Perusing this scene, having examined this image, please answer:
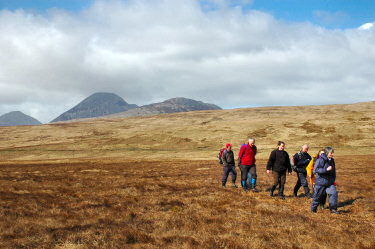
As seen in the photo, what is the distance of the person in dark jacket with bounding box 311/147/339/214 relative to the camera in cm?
1130

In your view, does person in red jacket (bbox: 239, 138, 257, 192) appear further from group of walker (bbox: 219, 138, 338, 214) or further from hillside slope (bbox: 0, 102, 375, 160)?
hillside slope (bbox: 0, 102, 375, 160)

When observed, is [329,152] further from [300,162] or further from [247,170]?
[247,170]

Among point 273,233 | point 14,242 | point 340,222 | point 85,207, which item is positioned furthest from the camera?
point 85,207

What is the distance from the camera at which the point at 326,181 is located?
1145cm

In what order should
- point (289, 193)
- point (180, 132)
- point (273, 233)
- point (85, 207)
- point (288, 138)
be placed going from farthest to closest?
point (180, 132) → point (288, 138) → point (289, 193) → point (85, 207) → point (273, 233)

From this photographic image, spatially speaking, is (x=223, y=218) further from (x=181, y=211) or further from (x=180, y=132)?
(x=180, y=132)

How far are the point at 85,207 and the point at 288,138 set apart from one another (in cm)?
7049

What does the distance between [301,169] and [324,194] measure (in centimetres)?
336

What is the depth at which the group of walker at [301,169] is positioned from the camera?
1142 cm

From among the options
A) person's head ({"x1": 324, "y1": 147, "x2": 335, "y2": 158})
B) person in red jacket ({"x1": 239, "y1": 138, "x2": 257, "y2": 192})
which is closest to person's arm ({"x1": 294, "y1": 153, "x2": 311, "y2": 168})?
person in red jacket ({"x1": 239, "y1": 138, "x2": 257, "y2": 192})

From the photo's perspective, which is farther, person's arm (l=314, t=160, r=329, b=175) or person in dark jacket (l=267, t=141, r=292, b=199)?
person in dark jacket (l=267, t=141, r=292, b=199)

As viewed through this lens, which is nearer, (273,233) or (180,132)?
(273,233)

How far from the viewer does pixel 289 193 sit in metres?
16.1

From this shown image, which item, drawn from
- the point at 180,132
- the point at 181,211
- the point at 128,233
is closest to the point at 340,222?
the point at 181,211
